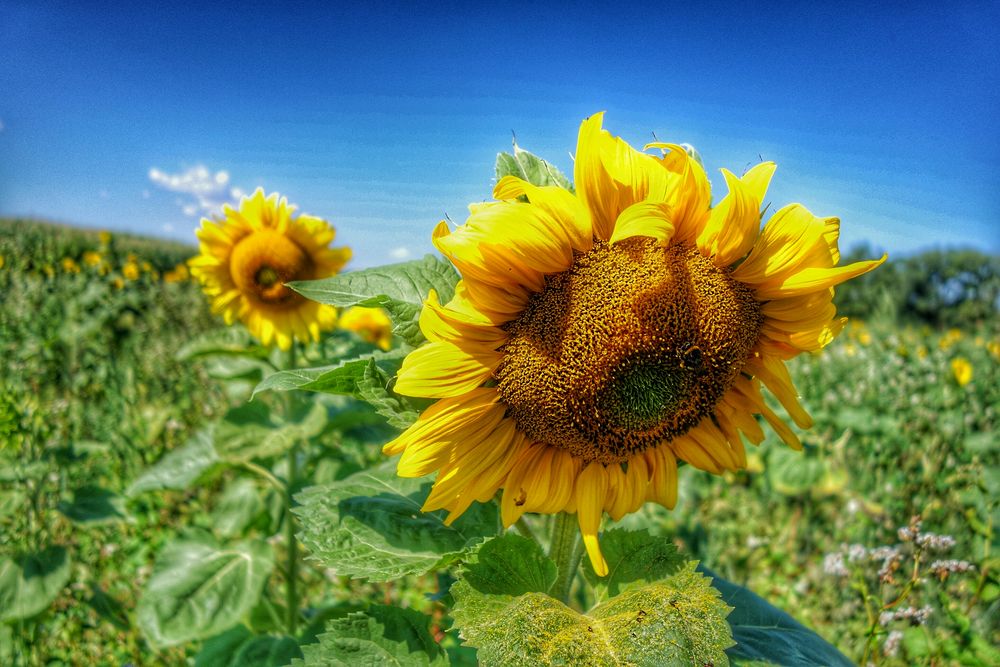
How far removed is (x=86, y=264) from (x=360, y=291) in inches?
379

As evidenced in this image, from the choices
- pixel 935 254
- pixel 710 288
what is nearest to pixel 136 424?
pixel 710 288

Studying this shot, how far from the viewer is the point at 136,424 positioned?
5188 millimetres

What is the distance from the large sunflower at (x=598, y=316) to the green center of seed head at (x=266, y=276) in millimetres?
2550

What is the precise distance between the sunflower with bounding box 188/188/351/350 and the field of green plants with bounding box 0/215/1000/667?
0.15 m

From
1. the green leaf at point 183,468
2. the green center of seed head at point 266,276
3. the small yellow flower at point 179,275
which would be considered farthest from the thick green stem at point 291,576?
the small yellow flower at point 179,275

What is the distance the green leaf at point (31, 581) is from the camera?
2.61 meters

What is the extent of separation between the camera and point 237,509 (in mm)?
3396

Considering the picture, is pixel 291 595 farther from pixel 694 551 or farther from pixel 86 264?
pixel 86 264

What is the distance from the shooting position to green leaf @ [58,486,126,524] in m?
2.91

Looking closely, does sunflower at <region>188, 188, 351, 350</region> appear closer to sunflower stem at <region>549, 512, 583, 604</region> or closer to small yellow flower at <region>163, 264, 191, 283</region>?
sunflower stem at <region>549, 512, 583, 604</region>

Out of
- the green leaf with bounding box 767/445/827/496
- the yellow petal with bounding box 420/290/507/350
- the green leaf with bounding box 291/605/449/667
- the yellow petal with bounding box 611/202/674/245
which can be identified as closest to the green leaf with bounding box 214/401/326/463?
the green leaf with bounding box 291/605/449/667

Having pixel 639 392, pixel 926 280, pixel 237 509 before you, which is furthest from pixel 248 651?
pixel 926 280

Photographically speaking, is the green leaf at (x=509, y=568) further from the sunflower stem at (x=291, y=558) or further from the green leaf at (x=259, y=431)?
the green leaf at (x=259, y=431)

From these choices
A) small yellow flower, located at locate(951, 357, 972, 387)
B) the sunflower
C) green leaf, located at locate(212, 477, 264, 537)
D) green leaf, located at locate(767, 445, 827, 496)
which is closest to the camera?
green leaf, located at locate(212, 477, 264, 537)
